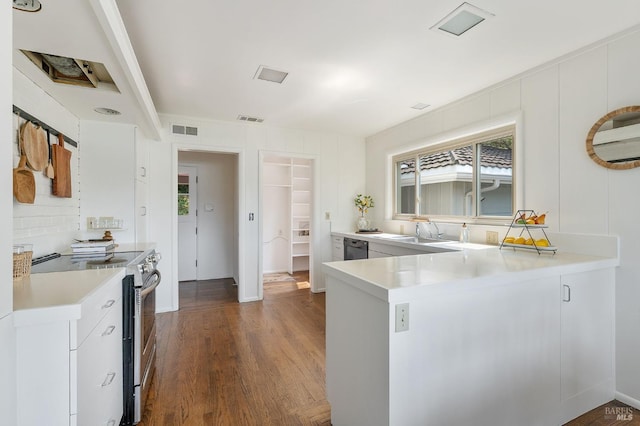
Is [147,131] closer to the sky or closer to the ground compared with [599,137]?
closer to the sky

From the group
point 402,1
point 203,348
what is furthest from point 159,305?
point 402,1

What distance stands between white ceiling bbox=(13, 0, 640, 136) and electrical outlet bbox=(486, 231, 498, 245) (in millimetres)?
1393

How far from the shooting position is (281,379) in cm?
227

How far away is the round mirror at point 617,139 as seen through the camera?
1.96 metres

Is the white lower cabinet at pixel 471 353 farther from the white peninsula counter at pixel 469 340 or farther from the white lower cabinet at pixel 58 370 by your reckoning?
the white lower cabinet at pixel 58 370

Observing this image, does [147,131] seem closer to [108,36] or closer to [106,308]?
[108,36]

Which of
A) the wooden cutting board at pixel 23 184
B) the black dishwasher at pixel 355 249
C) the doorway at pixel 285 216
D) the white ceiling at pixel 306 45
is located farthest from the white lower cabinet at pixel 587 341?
the doorway at pixel 285 216

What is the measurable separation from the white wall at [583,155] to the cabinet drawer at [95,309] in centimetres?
300

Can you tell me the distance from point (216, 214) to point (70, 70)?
367cm

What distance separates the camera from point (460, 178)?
3.49 m

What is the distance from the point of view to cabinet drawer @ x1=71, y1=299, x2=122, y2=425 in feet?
3.88

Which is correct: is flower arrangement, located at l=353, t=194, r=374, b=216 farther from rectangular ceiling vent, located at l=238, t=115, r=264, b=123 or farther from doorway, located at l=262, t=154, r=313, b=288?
rectangular ceiling vent, located at l=238, t=115, r=264, b=123

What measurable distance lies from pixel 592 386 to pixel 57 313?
284 centimetres

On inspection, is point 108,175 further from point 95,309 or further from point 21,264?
point 95,309
